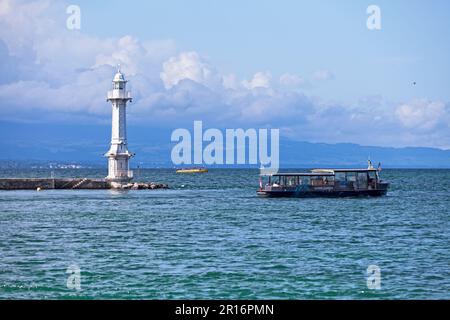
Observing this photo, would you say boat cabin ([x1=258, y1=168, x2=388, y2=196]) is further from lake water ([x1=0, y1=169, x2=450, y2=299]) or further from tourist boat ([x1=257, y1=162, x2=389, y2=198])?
lake water ([x1=0, y1=169, x2=450, y2=299])

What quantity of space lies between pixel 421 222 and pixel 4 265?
31.6m

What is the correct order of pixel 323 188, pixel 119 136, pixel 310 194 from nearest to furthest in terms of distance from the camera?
pixel 323 188 → pixel 310 194 → pixel 119 136

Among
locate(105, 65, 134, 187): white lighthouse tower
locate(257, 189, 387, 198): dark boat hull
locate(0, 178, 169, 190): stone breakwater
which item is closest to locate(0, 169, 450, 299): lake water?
locate(257, 189, 387, 198): dark boat hull

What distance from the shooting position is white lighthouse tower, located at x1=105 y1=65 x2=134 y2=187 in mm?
98688

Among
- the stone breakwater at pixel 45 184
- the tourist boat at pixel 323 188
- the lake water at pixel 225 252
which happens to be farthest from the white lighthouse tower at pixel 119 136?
the lake water at pixel 225 252

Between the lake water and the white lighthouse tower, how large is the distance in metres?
30.7

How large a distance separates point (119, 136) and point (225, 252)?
64595 mm

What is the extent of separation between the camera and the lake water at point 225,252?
26.5m

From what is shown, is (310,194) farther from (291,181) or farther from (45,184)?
(45,184)

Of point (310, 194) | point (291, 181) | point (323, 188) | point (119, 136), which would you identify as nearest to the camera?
point (323, 188)

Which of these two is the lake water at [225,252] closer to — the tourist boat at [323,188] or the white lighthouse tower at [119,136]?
the tourist boat at [323,188]

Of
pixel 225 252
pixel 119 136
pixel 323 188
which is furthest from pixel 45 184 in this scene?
pixel 225 252

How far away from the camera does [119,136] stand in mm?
99062

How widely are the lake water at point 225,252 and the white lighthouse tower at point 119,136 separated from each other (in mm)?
30736
